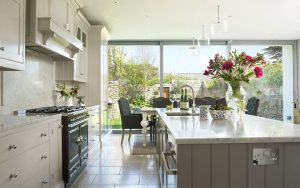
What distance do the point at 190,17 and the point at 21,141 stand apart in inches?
163

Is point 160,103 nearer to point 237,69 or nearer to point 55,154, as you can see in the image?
point 55,154

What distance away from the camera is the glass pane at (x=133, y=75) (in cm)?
754

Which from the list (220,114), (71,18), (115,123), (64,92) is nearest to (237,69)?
(220,114)

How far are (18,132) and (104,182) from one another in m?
1.62

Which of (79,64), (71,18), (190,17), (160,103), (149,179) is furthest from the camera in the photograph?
(160,103)

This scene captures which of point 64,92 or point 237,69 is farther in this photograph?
point 64,92

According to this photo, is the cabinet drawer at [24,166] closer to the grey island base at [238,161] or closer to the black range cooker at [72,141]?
the black range cooker at [72,141]

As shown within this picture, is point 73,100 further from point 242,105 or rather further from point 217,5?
point 242,105

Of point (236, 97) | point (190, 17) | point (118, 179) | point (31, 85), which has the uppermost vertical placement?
point (190, 17)

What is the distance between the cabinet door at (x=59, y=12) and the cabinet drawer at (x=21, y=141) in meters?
1.48

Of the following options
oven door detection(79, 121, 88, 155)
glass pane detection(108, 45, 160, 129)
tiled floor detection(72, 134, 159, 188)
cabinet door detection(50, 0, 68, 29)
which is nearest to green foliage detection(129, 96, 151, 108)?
glass pane detection(108, 45, 160, 129)

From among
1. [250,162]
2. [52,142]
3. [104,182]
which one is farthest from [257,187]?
[104,182]

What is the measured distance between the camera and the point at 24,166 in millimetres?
2100

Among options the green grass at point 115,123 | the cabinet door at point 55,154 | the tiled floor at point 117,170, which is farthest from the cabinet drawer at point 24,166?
the green grass at point 115,123
